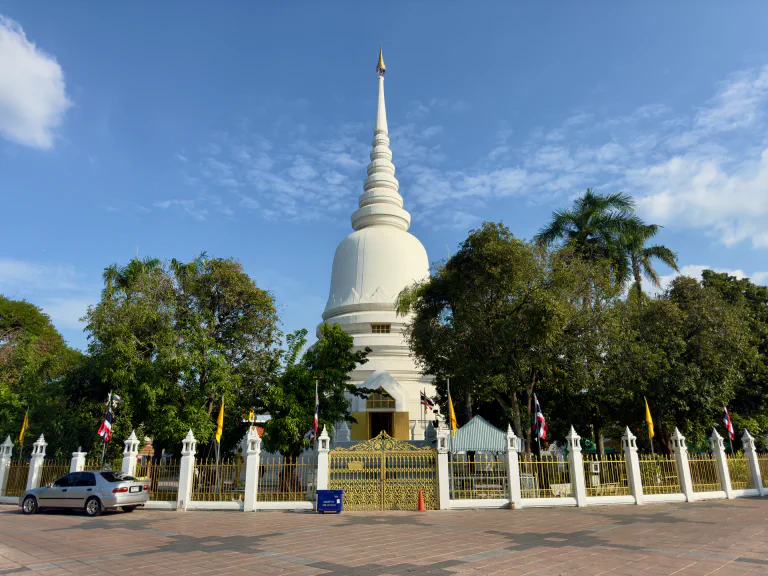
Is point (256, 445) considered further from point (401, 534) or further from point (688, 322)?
point (688, 322)

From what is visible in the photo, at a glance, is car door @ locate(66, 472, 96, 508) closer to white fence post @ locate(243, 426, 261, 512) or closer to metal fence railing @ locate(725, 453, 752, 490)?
white fence post @ locate(243, 426, 261, 512)

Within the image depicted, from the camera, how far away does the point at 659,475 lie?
740 inches

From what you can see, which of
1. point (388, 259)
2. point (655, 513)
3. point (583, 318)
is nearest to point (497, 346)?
point (583, 318)

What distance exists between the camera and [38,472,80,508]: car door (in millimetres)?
15516

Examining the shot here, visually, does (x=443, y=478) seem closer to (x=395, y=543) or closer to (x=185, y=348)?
(x=395, y=543)

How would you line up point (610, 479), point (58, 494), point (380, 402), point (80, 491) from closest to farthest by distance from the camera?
point (80, 491)
point (58, 494)
point (610, 479)
point (380, 402)

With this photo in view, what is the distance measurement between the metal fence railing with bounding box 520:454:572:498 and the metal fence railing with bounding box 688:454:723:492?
472 centimetres

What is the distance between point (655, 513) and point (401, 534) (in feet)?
26.8

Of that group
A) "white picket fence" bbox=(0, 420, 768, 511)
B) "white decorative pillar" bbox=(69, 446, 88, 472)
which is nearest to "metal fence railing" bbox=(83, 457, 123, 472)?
"white decorative pillar" bbox=(69, 446, 88, 472)

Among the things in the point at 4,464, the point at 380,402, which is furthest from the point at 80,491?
the point at 380,402

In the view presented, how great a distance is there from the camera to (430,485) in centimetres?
1650

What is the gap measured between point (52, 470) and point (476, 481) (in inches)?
598

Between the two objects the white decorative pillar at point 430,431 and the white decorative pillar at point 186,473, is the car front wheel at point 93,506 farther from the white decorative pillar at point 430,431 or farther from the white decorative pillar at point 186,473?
the white decorative pillar at point 430,431

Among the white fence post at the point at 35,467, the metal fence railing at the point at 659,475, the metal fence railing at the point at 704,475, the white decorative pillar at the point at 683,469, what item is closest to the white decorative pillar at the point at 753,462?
the metal fence railing at the point at 704,475
